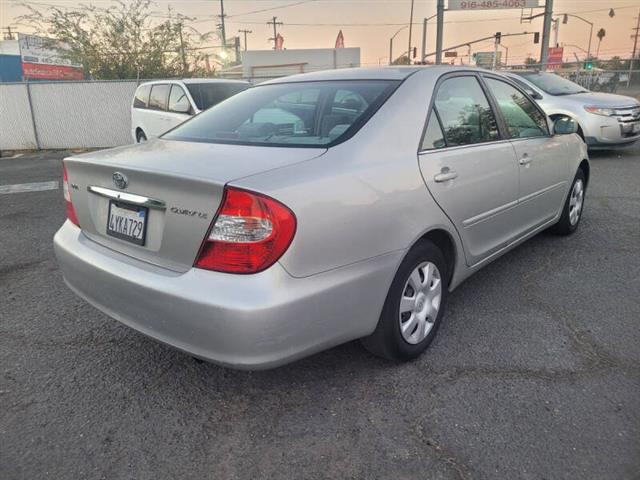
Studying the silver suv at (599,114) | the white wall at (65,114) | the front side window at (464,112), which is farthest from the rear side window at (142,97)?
the front side window at (464,112)

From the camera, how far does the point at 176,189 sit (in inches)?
84.8

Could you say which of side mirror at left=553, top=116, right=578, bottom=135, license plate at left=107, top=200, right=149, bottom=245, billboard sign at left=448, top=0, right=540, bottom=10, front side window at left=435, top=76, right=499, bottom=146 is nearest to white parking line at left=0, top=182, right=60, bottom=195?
license plate at left=107, top=200, right=149, bottom=245

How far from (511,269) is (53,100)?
14.5m

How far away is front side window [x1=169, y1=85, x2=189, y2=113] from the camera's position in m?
9.20

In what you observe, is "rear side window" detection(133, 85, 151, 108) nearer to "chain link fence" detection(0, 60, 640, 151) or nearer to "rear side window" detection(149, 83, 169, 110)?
"rear side window" detection(149, 83, 169, 110)

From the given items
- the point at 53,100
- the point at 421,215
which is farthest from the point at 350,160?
the point at 53,100

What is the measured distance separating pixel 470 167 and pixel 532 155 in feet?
3.43

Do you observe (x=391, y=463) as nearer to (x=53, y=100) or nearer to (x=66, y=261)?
(x=66, y=261)

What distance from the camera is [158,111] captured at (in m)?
10.1

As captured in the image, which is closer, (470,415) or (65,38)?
(470,415)

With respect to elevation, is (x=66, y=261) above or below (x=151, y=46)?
below

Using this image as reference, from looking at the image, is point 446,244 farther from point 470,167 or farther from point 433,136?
point 433,136

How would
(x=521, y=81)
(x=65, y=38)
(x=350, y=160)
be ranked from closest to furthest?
(x=350, y=160) → (x=521, y=81) → (x=65, y=38)

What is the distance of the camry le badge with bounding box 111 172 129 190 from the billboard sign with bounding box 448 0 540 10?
23.3m
